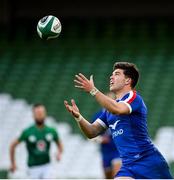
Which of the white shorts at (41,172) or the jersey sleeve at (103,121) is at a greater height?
the jersey sleeve at (103,121)

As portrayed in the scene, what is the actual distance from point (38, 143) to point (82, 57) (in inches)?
312

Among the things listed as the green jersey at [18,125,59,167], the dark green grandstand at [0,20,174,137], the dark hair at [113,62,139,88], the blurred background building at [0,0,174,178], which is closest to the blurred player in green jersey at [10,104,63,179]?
the green jersey at [18,125,59,167]

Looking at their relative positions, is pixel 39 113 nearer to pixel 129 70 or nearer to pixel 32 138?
pixel 32 138

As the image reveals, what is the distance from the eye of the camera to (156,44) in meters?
20.0

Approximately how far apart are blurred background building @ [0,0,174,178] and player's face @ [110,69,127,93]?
9.67m

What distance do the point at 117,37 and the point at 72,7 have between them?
8.08 feet

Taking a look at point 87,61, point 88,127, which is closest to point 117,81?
point 88,127

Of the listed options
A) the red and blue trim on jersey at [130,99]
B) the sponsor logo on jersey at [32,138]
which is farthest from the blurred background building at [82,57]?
the red and blue trim on jersey at [130,99]

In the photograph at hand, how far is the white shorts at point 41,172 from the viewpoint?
41.1 feet

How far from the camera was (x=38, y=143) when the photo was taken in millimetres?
12648

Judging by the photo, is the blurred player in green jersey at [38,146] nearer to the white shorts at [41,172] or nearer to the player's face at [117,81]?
the white shorts at [41,172]

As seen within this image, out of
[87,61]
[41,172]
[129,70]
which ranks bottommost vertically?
[41,172]

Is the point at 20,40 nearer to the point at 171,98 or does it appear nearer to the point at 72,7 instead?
the point at 72,7

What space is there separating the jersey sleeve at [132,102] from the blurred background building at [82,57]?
9701 mm
